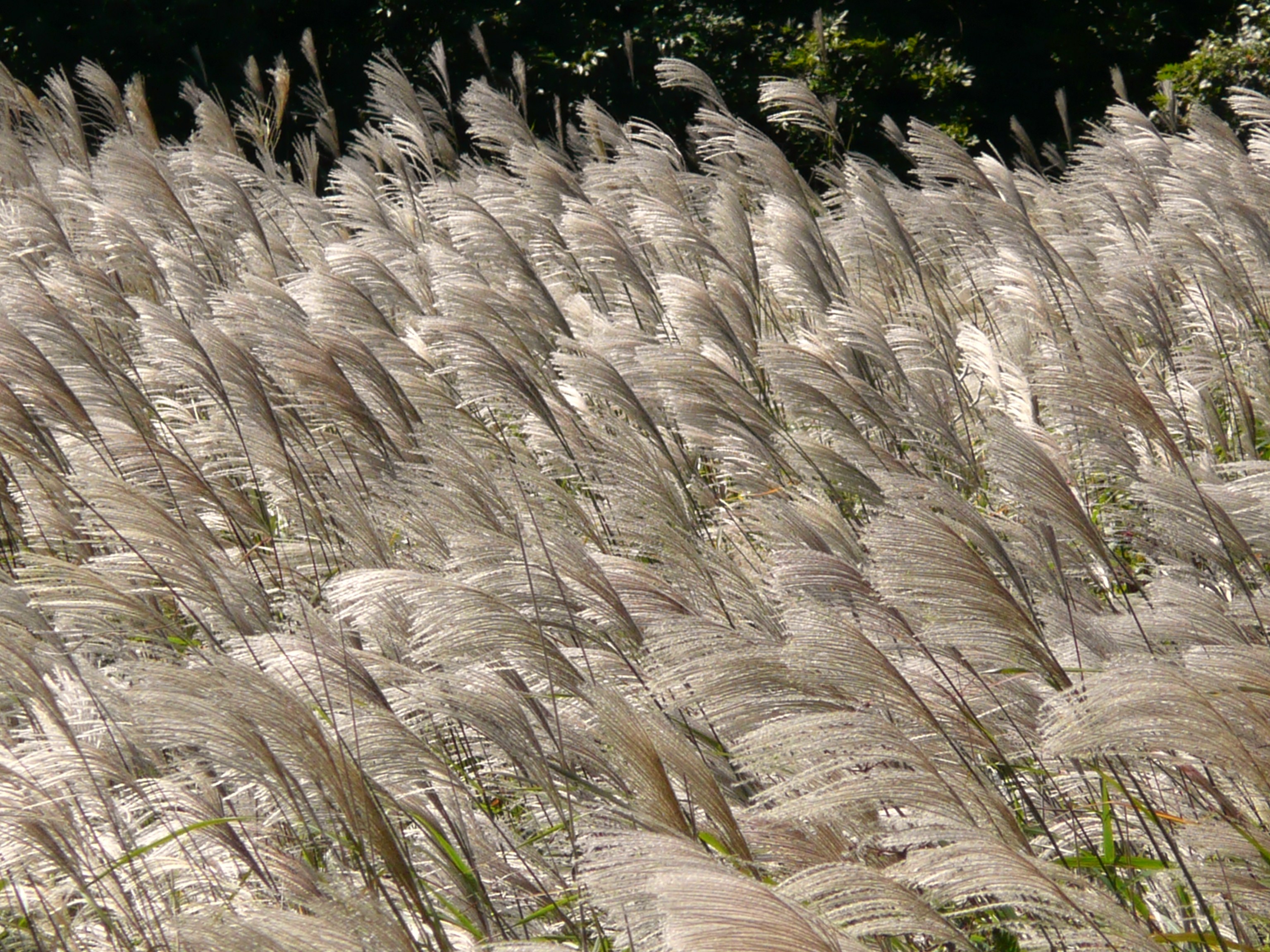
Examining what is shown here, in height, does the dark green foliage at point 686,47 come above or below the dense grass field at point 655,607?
above

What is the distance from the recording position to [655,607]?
1.78 m

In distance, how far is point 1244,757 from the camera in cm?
121

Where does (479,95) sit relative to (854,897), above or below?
above

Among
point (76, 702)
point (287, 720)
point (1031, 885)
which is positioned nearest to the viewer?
point (1031, 885)

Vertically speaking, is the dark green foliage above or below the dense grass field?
above

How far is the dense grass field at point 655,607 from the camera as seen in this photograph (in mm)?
1383

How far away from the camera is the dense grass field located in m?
1.38

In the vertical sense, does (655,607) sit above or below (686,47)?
below

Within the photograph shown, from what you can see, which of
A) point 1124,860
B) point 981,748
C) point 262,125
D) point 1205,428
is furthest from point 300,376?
point 262,125

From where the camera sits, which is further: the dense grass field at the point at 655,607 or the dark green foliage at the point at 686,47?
the dark green foliage at the point at 686,47

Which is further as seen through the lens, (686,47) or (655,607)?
(686,47)

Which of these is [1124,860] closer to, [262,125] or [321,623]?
[321,623]

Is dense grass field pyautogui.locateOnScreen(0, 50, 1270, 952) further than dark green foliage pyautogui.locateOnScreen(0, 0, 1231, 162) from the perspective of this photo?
No

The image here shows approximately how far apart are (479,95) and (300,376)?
3.02 meters
